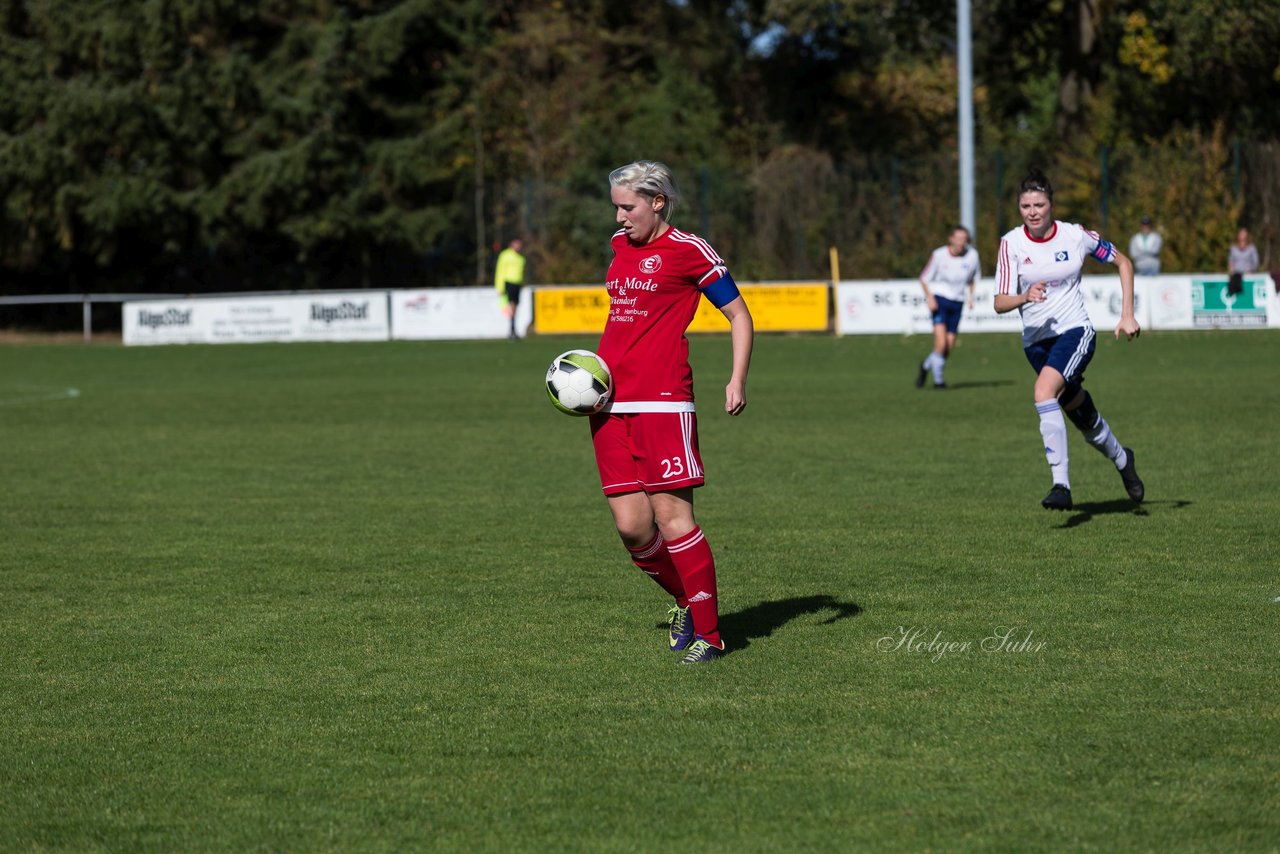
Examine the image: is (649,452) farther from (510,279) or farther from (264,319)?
(264,319)

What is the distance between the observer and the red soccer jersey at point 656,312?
647 cm

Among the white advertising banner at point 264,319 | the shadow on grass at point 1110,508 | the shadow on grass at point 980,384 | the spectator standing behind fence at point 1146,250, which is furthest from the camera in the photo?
the white advertising banner at point 264,319

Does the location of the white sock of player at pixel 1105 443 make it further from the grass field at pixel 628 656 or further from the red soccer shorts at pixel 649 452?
the red soccer shorts at pixel 649 452

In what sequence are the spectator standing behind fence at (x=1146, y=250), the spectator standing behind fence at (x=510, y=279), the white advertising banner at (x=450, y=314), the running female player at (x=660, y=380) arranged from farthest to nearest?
the white advertising banner at (x=450, y=314) → the spectator standing behind fence at (x=510, y=279) → the spectator standing behind fence at (x=1146, y=250) → the running female player at (x=660, y=380)

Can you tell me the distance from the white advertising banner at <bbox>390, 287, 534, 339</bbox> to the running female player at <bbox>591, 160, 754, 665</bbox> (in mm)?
28905

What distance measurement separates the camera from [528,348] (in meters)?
31.8

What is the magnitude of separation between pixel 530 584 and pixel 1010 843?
4.36 m

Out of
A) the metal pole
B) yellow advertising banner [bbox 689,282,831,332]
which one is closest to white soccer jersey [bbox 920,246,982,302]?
the metal pole

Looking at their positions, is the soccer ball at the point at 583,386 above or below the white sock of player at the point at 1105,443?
above

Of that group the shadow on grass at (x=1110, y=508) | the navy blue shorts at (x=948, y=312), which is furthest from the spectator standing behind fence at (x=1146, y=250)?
the shadow on grass at (x=1110, y=508)

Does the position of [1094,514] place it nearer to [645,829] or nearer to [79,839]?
[645,829]

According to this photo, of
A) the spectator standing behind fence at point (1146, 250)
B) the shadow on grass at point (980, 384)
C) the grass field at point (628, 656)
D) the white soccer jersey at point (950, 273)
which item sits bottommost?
the grass field at point (628, 656)

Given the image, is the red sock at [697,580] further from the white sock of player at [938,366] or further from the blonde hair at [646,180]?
the white sock of player at [938,366]

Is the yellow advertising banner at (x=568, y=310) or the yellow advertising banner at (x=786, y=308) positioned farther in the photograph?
the yellow advertising banner at (x=568, y=310)
